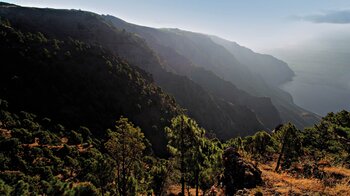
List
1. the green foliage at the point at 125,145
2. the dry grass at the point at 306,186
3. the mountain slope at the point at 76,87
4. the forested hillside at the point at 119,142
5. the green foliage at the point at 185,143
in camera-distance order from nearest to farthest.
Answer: the dry grass at the point at 306,186, the green foliage at the point at 125,145, the forested hillside at the point at 119,142, the green foliage at the point at 185,143, the mountain slope at the point at 76,87

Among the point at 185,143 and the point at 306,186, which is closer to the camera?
the point at 306,186

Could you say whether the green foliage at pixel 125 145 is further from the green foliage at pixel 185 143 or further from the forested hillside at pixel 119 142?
the green foliage at pixel 185 143

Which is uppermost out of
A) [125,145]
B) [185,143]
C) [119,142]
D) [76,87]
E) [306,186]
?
[76,87]

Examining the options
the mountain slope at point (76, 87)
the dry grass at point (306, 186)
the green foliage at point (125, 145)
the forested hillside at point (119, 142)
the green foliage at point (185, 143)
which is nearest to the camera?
the dry grass at point (306, 186)

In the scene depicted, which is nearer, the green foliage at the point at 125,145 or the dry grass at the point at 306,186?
the dry grass at the point at 306,186

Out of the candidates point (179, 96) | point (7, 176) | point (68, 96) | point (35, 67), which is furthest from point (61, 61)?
point (179, 96)

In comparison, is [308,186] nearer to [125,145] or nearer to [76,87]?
[125,145]

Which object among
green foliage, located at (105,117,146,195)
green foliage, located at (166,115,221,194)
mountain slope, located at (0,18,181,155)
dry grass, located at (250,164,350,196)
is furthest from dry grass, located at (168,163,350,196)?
mountain slope, located at (0,18,181,155)

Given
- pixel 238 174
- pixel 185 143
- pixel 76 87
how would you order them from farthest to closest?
pixel 76 87 → pixel 185 143 → pixel 238 174

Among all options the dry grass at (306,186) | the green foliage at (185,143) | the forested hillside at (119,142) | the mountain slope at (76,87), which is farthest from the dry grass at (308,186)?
the mountain slope at (76,87)

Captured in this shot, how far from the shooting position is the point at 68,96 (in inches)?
3730

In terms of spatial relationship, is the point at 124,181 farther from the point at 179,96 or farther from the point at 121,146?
the point at 179,96

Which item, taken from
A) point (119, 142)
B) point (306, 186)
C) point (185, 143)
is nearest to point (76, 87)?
point (185, 143)

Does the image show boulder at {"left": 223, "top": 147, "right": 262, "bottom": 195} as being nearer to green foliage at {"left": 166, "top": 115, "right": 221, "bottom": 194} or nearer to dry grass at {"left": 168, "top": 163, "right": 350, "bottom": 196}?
dry grass at {"left": 168, "top": 163, "right": 350, "bottom": 196}
